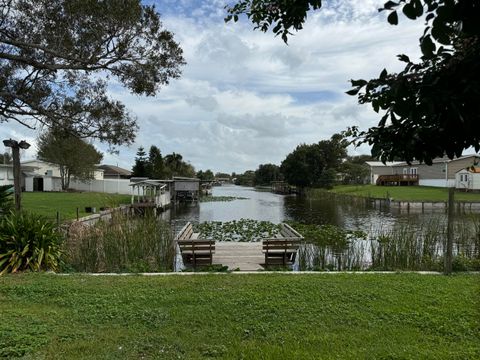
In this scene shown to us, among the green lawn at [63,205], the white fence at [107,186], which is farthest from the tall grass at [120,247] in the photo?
the white fence at [107,186]

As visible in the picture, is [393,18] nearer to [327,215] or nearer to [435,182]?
[327,215]

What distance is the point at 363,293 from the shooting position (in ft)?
21.0

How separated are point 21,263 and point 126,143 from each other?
27.9 feet

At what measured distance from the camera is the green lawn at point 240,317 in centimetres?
433

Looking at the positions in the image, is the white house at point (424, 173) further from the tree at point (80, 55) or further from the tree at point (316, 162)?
the tree at point (80, 55)

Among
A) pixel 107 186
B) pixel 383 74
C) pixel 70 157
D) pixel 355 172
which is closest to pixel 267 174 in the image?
pixel 355 172

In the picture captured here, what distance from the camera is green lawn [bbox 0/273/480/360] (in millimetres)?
4328

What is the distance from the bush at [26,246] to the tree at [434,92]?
810cm

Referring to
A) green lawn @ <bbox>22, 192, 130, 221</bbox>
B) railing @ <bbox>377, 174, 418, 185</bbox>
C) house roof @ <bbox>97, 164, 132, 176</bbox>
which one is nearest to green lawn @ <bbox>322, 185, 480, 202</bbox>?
railing @ <bbox>377, 174, 418, 185</bbox>

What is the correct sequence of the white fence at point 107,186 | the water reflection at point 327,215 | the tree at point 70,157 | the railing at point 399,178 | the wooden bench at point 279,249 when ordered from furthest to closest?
1. the railing at point 399,178
2. the white fence at point 107,186
3. the tree at point 70,157
4. the water reflection at point 327,215
5. the wooden bench at point 279,249

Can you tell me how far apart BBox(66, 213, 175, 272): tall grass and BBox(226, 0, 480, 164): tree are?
7.77 m

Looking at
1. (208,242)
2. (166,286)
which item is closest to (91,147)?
(208,242)

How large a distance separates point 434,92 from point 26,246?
28.7 feet

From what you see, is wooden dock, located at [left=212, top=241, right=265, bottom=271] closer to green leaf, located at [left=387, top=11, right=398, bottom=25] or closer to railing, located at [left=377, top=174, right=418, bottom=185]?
green leaf, located at [left=387, top=11, right=398, bottom=25]
